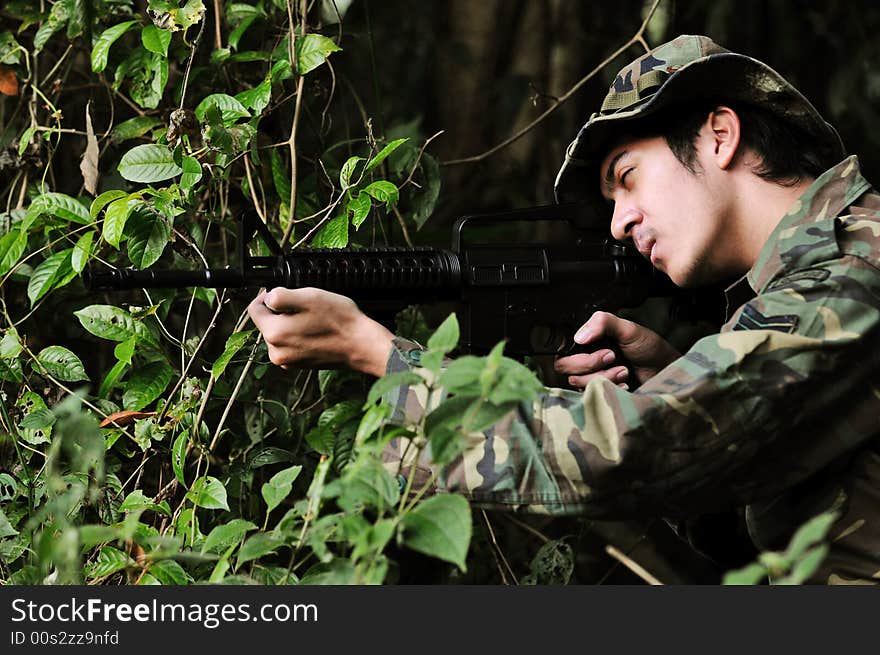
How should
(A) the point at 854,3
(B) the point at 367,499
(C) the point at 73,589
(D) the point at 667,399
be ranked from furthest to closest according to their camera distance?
1. (A) the point at 854,3
2. (D) the point at 667,399
3. (C) the point at 73,589
4. (B) the point at 367,499

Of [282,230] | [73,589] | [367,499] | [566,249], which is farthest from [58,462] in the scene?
[367,499]

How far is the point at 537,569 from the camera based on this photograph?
252 centimetres

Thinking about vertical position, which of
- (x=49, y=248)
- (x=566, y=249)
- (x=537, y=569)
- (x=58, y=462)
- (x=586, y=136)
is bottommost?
(x=537, y=569)

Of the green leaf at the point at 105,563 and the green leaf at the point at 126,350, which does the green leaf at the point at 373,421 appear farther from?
the green leaf at the point at 126,350

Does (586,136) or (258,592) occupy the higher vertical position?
(586,136)

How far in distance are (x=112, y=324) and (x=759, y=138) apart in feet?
4.21

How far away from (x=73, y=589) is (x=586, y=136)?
4.14 feet

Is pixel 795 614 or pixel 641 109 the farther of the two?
pixel 641 109

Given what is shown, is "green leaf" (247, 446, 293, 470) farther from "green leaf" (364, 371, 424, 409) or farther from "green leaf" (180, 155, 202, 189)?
"green leaf" (364, 371, 424, 409)

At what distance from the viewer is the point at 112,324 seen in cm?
220

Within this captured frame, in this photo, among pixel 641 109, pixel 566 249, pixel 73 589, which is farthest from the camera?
pixel 566 249

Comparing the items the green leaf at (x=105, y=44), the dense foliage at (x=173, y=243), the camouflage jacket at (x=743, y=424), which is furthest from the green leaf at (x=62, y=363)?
the camouflage jacket at (x=743, y=424)

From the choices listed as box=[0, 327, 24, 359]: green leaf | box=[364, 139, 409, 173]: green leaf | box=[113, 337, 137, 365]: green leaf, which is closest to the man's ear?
box=[364, 139, 409, 173]: green leaf

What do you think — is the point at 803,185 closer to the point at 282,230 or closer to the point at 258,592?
the point at 282,230
